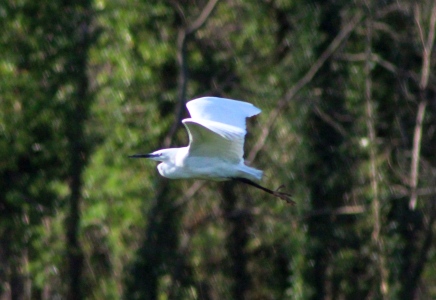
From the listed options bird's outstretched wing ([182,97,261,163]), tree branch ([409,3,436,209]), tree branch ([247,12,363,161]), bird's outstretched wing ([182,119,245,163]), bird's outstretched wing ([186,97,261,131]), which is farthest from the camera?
tree branch ([247,12,363,161])

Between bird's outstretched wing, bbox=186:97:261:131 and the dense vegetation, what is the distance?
173 inches

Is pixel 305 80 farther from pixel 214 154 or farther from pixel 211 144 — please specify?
pixel 211 144

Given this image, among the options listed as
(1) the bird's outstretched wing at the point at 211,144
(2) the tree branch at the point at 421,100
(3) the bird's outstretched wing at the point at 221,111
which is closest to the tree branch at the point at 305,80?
(2) the tree branch at the point at 421,100

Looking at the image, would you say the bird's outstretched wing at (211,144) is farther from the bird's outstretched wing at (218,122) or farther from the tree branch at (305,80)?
the tree branch at (305,80)

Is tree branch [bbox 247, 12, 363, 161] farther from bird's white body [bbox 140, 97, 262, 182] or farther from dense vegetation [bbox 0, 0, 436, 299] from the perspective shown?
bird's white body [bbox 140, 97, 262, 182]

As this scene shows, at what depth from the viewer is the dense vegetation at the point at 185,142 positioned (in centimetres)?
1169

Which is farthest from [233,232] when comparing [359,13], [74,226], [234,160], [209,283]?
[234,160]

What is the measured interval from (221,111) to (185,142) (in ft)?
17.4

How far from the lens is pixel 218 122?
6.26 m

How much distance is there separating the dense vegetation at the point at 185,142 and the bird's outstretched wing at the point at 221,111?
439cm

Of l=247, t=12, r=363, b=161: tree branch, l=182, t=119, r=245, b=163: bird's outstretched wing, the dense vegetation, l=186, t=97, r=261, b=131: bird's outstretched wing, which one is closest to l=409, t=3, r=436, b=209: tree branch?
the dense vegetation

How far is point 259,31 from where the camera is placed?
12.7m

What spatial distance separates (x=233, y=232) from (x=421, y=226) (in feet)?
8.23

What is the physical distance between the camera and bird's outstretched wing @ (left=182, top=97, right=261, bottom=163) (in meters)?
6.39
